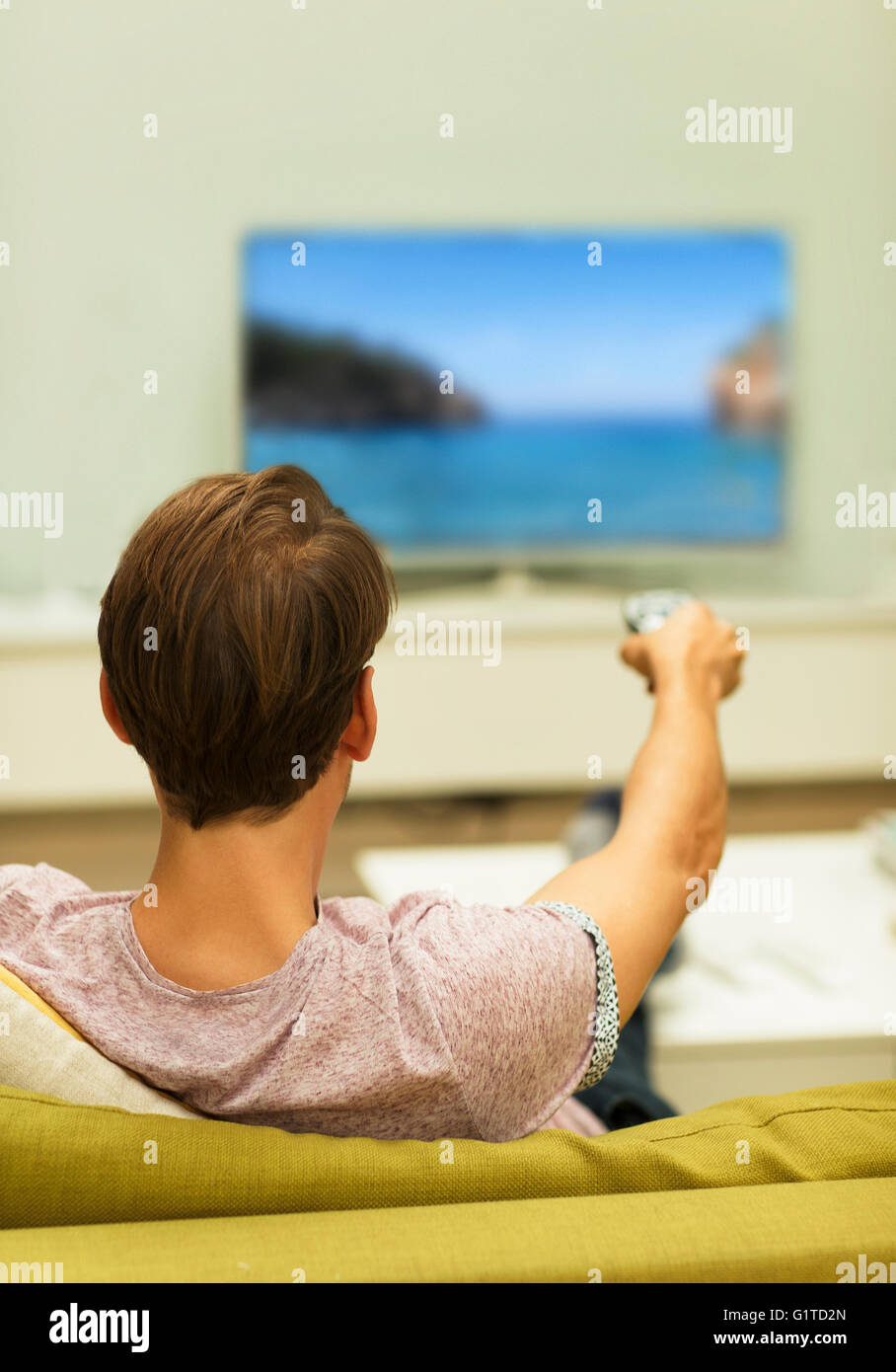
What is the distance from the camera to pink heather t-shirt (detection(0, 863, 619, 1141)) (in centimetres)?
79

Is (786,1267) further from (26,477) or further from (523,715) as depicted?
(26,477)

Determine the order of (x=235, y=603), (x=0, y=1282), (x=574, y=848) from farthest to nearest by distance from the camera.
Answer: (x=574, y=848)
(x=235, y=603)
(x=0, y=1282)

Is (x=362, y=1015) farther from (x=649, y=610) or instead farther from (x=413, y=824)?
(x=413, y=824)

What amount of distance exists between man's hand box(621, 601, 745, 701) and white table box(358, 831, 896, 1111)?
1.45ft

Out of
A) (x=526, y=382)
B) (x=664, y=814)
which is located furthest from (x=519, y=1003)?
(x=526, y=382)

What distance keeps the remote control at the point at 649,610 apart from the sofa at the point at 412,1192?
20.5 inches

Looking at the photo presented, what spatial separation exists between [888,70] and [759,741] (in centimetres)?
209

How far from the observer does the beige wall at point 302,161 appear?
3766mm

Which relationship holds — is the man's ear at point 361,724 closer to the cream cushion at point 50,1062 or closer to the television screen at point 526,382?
the cream cushion at point 50,1062

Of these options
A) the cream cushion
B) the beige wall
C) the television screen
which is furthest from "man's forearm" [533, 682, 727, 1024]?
the beige wall

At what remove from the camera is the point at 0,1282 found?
25.0 inches

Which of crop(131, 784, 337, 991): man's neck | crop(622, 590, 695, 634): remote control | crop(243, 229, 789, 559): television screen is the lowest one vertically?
crop(131, 784, 337, 991): man's neck

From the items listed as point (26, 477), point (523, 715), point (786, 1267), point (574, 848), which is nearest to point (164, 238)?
point (26, 477)

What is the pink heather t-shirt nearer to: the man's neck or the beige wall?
the man's neck
